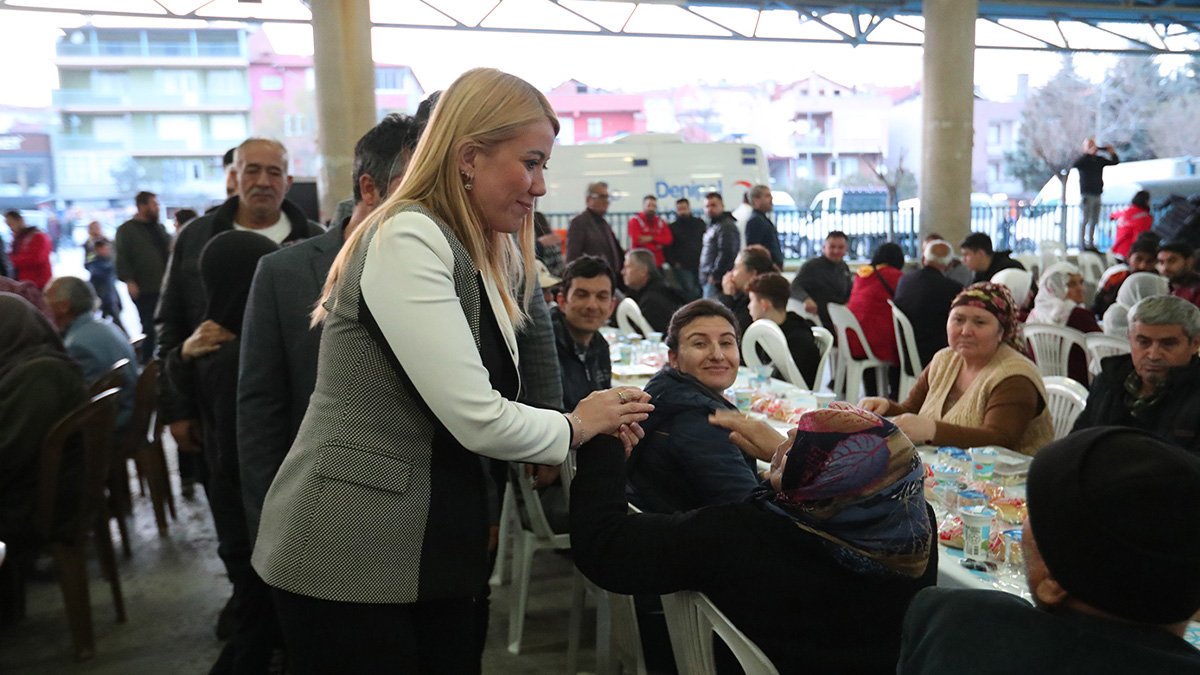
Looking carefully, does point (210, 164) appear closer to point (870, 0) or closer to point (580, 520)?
point (870, 0)

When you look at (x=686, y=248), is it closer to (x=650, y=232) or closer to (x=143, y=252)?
(x=650, y=232)

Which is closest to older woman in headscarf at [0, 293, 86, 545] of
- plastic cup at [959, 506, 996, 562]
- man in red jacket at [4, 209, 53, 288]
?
plastic cup at [959, 506, 996, 562]

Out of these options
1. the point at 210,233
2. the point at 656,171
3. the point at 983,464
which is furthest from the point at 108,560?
the point at 656,171

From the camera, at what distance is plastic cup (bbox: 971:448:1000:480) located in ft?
8.68

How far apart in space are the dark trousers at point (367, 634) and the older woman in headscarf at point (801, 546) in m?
0.29

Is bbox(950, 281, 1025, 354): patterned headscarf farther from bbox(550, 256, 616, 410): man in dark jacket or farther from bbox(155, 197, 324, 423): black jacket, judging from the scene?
bbox(155, 197, 324, 423): black jacket

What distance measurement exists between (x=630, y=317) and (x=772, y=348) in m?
2.06

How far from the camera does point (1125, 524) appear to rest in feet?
3.46

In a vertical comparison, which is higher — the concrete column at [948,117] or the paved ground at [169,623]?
the concrete column at [948,117]

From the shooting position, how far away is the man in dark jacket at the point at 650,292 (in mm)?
6695

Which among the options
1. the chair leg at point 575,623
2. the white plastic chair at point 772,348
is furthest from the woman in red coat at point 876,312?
the chair leg at point 575,623

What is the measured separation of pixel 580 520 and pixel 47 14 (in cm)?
1080

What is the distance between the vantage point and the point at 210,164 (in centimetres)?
1074

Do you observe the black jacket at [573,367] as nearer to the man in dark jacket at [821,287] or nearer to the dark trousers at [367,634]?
the dark trousers at [367,634]
